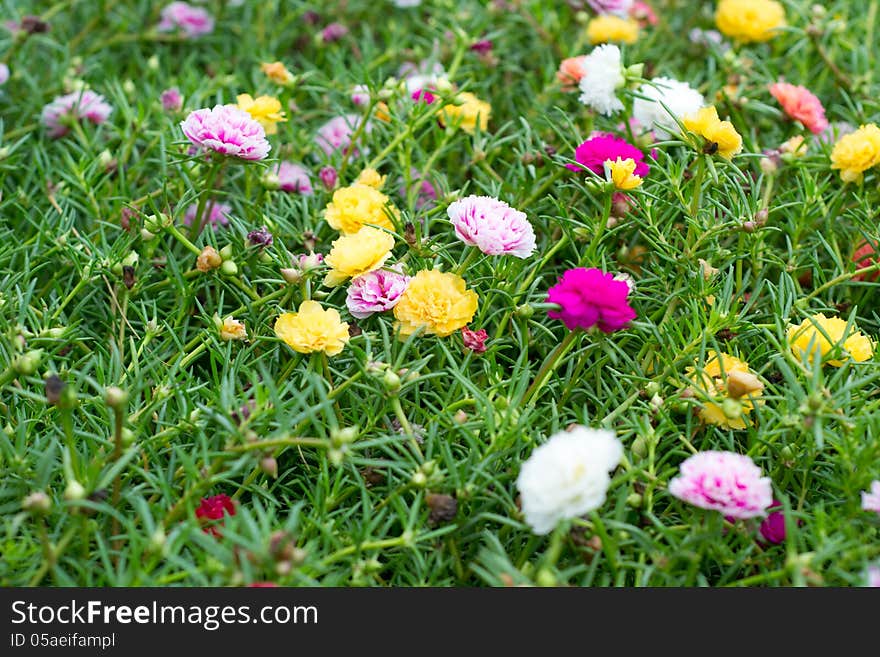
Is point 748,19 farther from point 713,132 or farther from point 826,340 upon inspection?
point 826,340

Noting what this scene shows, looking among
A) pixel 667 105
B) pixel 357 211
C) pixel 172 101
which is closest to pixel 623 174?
pixel 667 105

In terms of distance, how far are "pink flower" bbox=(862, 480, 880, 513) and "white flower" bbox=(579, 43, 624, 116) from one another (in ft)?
2.53

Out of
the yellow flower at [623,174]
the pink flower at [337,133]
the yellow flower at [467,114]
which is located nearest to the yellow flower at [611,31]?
the yellow flower at [467,114]

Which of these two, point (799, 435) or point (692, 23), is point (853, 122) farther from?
point (799, 435)

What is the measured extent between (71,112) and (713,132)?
118 centimetres

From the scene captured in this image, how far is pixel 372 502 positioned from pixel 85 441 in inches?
15.7

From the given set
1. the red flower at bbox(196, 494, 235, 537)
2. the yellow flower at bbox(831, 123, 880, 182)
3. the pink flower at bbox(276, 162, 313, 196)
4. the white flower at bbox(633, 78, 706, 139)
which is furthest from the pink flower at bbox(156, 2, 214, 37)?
the yellow flower at bbox(831, 123, 880, 182)

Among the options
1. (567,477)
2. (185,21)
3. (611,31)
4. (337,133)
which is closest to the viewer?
(567,477)

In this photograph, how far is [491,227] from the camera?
128cm

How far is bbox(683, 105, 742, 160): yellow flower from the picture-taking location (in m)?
1.36

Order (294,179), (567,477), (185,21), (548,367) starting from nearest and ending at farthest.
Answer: (567,477)
(548,367)
(294,179)
(185,21)

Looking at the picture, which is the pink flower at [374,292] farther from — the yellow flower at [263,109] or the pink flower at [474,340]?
the yellow flower at [263,109]

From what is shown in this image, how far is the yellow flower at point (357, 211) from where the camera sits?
143 centimetres

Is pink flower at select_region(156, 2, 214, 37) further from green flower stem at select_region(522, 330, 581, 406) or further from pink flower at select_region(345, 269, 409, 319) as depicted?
green flower stem at select_region(522, 330, 581, 406)
